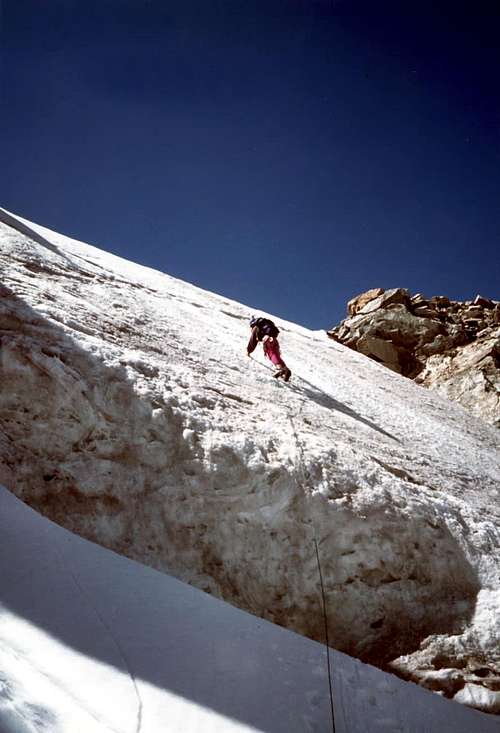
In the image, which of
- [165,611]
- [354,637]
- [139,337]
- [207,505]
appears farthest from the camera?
[139,337]

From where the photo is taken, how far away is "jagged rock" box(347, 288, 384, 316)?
2303 cm

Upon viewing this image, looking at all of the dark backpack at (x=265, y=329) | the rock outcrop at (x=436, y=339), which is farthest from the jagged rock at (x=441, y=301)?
the dark backpack at (x=265, y=329)

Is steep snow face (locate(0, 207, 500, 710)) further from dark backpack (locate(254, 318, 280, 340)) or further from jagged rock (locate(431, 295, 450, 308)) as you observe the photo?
jagged rock (locate(431, 295, 450, 308))

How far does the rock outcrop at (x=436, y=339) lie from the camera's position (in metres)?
15.7

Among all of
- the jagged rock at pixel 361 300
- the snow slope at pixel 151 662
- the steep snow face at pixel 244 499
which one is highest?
the jagged rock at pixel 361 300

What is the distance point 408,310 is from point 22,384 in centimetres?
2057

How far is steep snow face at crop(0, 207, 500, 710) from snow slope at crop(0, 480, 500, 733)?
154 millimetres

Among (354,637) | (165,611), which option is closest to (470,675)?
(354,637)

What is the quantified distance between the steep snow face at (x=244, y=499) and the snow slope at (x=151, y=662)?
6.1 inches

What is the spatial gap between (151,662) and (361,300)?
23.3 m

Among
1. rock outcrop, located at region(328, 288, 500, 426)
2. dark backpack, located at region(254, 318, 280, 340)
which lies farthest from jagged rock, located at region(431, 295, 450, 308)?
dark backpack, located at region(254, 318, 280, 340)

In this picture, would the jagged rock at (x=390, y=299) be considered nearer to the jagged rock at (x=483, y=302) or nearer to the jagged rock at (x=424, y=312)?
the jagged rock at (x=424, y=312)

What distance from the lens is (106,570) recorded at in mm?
2541

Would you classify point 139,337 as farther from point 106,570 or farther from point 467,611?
point 467,611
